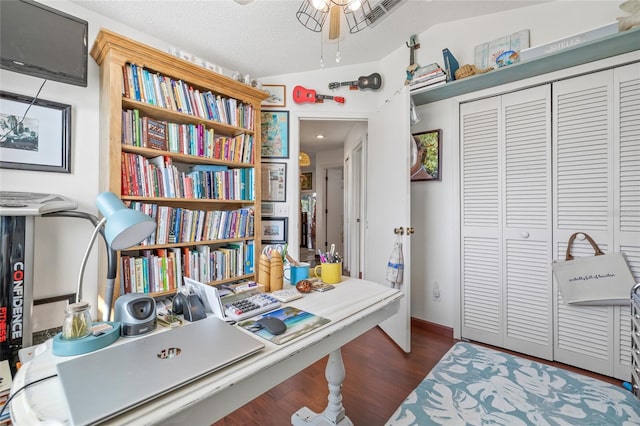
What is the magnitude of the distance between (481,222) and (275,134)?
197 cm

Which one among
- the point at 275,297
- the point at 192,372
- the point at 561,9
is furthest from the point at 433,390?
the point at 561,9

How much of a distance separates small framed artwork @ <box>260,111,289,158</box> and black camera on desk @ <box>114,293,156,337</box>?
190cm

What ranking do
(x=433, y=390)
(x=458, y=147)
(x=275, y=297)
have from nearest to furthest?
(x=275, y=297) → (x=433, y=390) → (x=458, y=147)

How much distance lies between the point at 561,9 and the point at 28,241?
342 cm

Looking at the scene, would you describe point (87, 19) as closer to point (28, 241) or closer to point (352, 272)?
point (28, 241)

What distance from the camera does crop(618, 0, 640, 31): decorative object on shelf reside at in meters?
1.55

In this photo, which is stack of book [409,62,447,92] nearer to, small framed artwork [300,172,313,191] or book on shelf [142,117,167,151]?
book on shelf [142,117,167,151]

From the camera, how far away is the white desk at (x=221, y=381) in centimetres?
55

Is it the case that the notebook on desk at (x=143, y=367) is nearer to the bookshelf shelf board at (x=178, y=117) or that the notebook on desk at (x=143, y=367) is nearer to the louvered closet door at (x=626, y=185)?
the bookshelf shelf board at (x=178, y=117)

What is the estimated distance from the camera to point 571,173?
76.2 inches

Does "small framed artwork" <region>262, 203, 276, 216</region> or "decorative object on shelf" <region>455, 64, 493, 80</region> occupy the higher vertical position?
"decorative object on shelf" <region>455, 64, 493, 80</region>

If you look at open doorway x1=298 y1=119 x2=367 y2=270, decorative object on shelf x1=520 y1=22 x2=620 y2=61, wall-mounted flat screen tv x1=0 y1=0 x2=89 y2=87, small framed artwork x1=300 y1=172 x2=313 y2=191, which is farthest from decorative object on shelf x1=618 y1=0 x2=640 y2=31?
small framed artwork x1=300 y1=172 x2=313 y2=191

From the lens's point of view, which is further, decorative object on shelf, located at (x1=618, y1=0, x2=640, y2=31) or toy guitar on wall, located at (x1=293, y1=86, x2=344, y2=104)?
toy guitar on wall, located at (x1=293, y1=86, x2=344, y2=104)

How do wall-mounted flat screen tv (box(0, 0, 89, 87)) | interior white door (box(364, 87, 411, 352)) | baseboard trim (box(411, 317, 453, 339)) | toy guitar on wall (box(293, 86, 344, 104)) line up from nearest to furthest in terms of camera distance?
wall-mounted flat screen tv (box(0, 0, 89, 87)), interior white door (box(364, 87, 411, 352)), baseboard trim (box(411, 317, 453, 339)), toy guitar on wall (box(293, 86, 344, 104))
